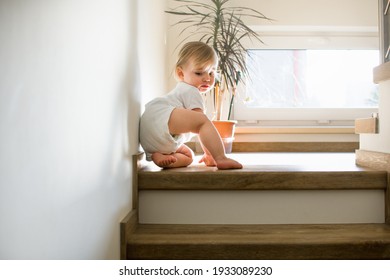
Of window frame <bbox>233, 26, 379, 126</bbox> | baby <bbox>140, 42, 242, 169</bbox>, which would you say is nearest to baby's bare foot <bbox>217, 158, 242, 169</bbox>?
baby <bbox>140, 42, 242, 169</bbox>

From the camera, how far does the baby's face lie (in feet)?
5.31

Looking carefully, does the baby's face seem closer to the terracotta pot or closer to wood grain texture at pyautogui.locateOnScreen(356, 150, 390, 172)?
the terracotta pot

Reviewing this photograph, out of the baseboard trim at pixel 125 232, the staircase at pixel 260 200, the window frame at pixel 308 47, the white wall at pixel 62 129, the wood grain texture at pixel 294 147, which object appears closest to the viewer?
the white wall at pixel 62 129

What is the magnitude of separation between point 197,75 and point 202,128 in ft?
0.92

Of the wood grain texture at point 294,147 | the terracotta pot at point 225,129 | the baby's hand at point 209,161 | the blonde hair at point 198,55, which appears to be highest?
the blonde hair at point 198,55

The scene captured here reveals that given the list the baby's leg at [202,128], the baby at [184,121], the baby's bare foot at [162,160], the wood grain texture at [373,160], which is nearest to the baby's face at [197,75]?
the baby at [184,121]

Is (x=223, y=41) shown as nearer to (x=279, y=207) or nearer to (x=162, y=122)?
(x=162, y=122)

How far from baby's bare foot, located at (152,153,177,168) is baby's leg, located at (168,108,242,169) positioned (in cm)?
10

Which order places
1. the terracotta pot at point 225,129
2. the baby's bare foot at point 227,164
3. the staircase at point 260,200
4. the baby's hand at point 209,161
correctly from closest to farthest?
the staircase at point 260,200 → the baby's bare foot at point 227,164 → the baby's hand at point 209,161 → the terracotta pot at point 225,129

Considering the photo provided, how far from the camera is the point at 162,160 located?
148cm

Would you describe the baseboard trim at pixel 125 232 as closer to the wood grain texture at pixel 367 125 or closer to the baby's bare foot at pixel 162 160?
the baby's bare foot at pixel 162 160

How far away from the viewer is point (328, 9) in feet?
9.35

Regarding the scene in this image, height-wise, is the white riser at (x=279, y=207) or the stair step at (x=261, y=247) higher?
the white riser at (x=279, y=207)

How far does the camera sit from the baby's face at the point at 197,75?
1619mm
